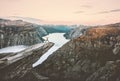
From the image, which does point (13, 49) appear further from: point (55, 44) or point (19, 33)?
point (55, 44)

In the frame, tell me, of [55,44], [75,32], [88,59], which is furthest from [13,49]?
[88,59]

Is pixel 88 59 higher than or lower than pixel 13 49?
lower

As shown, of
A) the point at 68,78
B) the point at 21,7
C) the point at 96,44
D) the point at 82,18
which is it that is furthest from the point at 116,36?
the point at 21,7

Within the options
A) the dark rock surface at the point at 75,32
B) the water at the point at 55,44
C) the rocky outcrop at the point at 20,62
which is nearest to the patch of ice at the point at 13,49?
the rocky outcrop at the point at 20,62

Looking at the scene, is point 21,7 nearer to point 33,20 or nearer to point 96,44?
point 33,20

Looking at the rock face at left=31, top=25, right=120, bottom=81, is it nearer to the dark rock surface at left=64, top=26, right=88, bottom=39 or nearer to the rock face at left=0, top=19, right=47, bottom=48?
the dark rock surface at left=64, top=26, right=88, bottom=39
